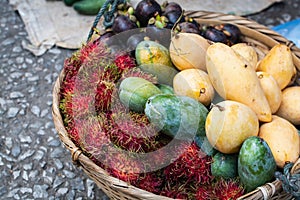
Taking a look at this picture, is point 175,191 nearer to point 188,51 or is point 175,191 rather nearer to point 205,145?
point 205,145

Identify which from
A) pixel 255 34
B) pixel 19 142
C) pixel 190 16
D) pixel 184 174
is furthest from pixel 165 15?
pixel 19 142

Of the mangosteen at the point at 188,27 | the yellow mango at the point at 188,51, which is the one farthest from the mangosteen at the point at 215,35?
the yellow mango at the point at 188,51

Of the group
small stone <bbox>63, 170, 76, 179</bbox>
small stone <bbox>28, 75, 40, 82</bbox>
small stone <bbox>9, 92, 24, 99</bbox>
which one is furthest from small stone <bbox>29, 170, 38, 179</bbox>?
small stone <bbox>28, 75, 40, 82</bbox>

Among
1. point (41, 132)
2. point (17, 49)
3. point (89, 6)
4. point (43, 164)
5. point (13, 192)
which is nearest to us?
point (13, 192)

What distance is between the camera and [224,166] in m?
1.04

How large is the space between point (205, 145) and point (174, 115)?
0.11m

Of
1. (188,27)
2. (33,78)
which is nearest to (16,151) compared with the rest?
(33,78)

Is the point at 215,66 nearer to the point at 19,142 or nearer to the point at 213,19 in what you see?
the point at 213,19

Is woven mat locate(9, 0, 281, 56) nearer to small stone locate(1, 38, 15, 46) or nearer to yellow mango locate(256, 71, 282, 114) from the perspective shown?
small stone locate(1, 38, 15, 46)

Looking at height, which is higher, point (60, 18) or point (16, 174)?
point (60, 18)

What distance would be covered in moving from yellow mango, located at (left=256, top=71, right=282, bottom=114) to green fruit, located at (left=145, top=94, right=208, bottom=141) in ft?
0.72

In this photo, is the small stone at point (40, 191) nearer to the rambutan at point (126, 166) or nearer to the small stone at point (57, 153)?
the small stone at point (57, 153)

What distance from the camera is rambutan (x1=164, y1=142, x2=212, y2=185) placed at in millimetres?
1009

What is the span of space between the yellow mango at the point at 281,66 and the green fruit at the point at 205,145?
314 mm
